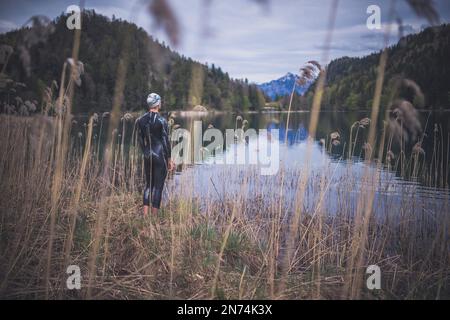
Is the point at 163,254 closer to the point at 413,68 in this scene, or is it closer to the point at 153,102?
the point at 153,102

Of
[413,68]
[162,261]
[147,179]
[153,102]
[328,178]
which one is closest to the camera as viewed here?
[162,261]

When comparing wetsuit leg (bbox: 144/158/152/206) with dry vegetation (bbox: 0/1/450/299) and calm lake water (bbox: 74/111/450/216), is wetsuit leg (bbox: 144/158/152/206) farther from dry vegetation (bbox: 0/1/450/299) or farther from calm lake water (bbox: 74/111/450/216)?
calm lake water (bbox: 74/111/450/216)

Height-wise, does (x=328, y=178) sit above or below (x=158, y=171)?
below

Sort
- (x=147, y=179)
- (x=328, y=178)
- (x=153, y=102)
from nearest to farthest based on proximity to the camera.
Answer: (x=153, y=102), (x=147, y=179), (x=328, y=178)

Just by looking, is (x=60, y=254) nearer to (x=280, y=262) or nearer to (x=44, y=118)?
(x=44, y=118)

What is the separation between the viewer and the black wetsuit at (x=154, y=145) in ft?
12.1

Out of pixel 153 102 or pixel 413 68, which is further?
pixel 413 68

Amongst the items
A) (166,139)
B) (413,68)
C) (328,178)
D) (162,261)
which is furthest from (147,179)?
(413,68)

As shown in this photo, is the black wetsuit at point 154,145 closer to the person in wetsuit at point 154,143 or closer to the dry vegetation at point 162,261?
the person in wetsuit at point 154,143

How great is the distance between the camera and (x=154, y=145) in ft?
12.4

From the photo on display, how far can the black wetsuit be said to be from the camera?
3678 mm

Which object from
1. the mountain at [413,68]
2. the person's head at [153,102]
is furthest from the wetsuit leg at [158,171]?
the mountain at [413,68]

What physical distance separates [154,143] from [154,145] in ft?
0.08
